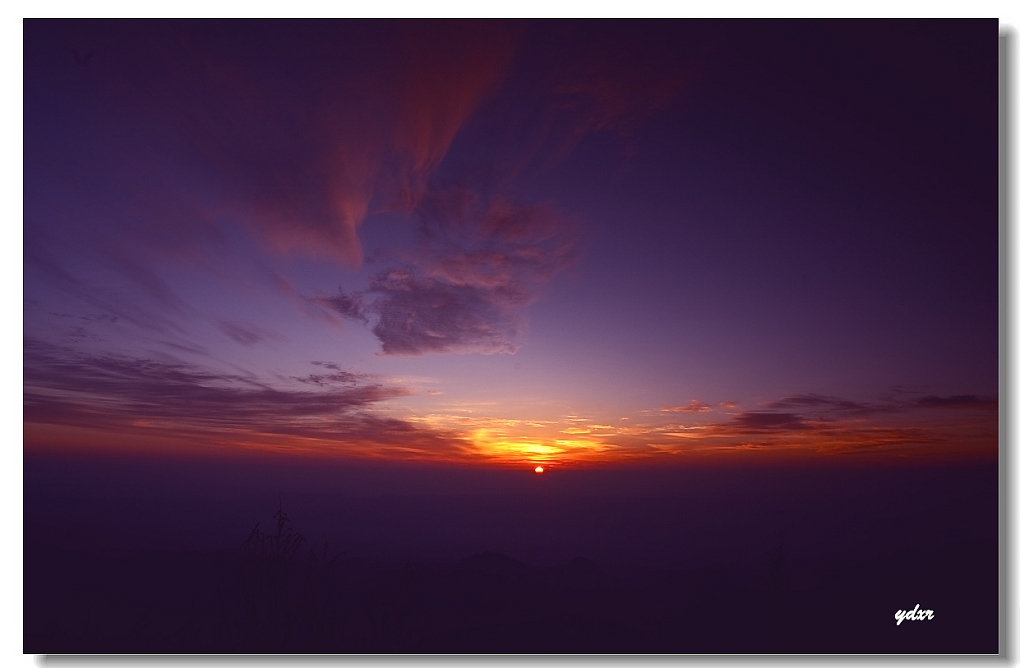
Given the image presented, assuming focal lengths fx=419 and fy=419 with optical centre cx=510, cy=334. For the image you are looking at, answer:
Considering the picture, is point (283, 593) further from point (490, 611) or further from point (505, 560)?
point (505, 560)

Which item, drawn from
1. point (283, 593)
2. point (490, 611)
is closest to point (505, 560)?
point (490, 611)

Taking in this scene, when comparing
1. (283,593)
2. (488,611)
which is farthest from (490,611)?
(283,593)

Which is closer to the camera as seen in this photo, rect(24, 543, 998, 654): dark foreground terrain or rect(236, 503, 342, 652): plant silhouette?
rect(24, 543, 998, 654): dark foreground terrain

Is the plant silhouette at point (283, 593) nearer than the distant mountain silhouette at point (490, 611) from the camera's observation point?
No

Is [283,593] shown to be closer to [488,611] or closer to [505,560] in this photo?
[488,611]

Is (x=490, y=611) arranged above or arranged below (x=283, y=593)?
below

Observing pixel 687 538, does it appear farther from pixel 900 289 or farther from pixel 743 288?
pixel 900 289

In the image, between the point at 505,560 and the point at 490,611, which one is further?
the point at 505,560

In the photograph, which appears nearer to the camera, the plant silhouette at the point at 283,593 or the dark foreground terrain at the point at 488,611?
the dark foreground terrain at the point at 488,611

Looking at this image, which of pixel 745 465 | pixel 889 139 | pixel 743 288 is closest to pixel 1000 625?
pixel 745 465

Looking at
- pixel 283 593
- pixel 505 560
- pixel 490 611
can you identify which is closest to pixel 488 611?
pixel 490 611

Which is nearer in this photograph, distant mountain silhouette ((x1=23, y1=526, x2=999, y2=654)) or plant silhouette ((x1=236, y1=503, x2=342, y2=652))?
distant mountain silhouette ((x1=23, y1=526, x2=999, y2=654))
